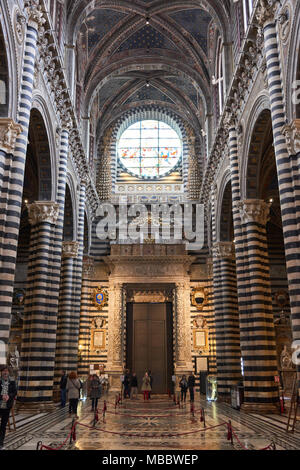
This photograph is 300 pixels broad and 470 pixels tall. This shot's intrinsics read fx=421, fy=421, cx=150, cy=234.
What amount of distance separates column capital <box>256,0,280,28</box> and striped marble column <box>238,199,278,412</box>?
5.78m

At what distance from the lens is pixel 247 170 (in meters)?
15.4

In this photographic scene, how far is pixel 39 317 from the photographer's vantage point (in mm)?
14414

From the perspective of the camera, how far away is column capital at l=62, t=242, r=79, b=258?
20125 millimetres

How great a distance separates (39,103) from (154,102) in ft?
54.9

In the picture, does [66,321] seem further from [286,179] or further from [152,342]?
[286,179]

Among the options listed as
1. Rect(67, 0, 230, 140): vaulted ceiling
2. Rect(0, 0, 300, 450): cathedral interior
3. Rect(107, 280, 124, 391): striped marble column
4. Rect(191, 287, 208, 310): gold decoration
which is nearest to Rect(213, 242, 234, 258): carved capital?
Rect(0, 0, 300, 450): cathedral interior

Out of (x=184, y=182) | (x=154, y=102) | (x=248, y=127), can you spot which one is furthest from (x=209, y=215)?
(x=248, y=127)

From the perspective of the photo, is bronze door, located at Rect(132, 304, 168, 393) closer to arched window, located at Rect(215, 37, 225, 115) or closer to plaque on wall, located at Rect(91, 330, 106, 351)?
plaque on wall, located at Rect(91, 330, 106, 351)

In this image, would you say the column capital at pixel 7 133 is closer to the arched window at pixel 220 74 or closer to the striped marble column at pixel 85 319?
the arched window at pixel 220 74

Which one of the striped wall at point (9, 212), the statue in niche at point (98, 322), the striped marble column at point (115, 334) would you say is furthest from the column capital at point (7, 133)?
the statue in niche at point (98, 322)

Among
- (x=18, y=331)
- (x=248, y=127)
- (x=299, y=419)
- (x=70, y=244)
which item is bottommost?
(x=299, y=419)

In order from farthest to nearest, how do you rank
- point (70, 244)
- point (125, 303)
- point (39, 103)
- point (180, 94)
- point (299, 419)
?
point (180, 94) < point (125, 303) < point (70, 244) < point (39, 103) < point (299, 419)

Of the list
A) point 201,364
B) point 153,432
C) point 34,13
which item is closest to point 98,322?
point 201,364

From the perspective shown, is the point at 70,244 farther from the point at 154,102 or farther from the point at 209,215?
the point at 154,102
